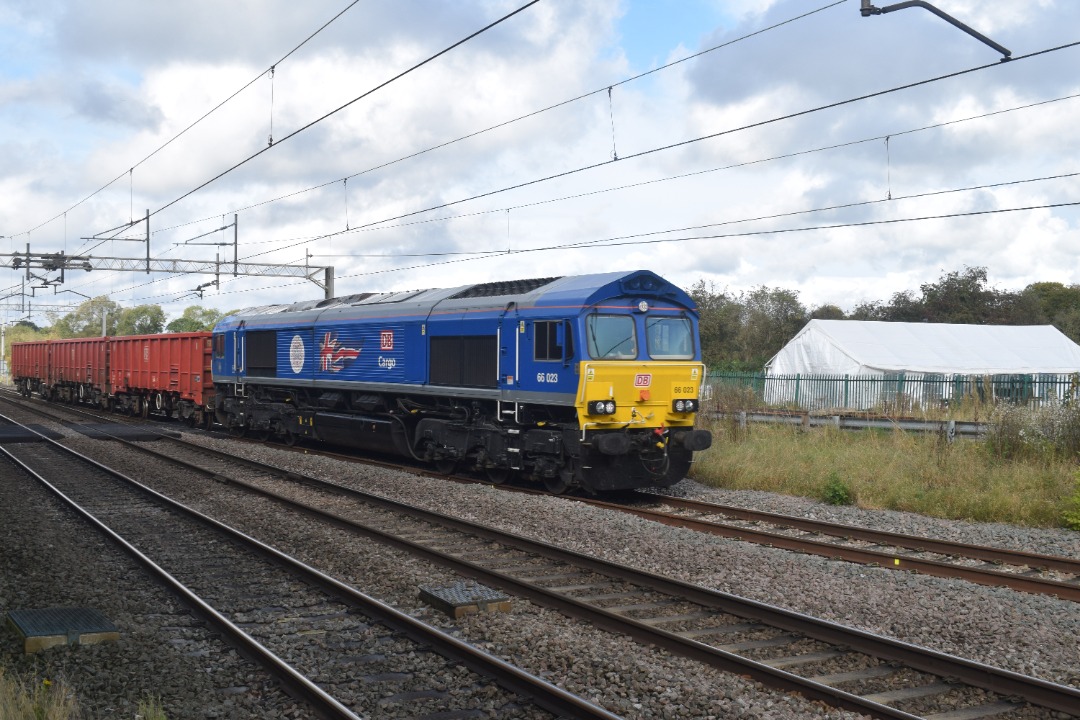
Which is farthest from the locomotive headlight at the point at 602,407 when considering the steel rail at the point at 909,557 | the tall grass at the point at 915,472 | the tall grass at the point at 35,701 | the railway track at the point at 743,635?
the tall grass at the point at 35,701

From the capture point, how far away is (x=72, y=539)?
11.5m

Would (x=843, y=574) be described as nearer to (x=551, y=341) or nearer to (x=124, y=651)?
(x=551, y=341)

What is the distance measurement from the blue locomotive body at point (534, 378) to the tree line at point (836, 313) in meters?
33.1

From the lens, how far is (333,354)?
20.3m

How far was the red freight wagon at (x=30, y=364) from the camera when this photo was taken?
4769 centimetres

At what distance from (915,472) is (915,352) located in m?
24.3

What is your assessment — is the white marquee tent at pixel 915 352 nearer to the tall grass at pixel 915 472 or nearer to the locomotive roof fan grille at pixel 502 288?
the tall grass at pixel 915 472

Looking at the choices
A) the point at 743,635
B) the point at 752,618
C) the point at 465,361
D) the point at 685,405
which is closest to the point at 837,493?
the point at 685,405

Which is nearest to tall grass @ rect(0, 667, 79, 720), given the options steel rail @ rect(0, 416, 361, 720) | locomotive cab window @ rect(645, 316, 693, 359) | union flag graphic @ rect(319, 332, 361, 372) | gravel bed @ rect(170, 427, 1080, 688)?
steel rail @ rect(0, 416, 361, 720)

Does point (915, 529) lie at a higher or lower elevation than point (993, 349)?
lower

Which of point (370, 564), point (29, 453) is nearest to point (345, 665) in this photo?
point (370, 564)

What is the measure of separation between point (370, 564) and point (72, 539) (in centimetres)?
416

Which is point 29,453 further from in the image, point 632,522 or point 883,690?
point 883,690

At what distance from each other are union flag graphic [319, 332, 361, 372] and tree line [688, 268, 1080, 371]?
1256 inches
